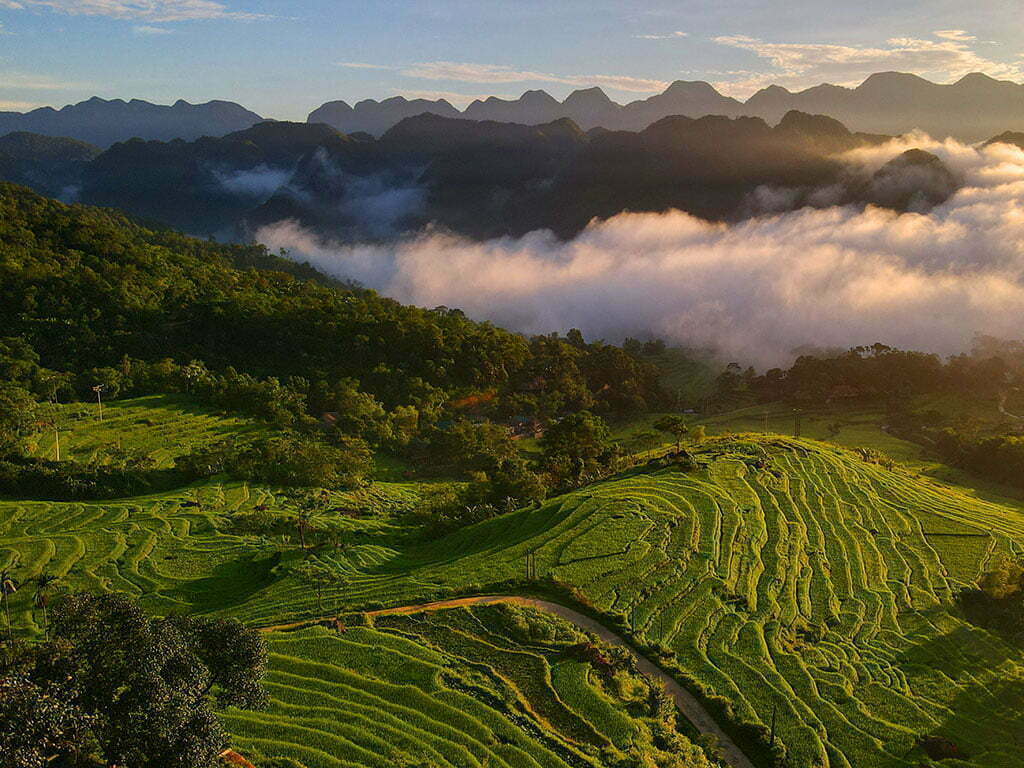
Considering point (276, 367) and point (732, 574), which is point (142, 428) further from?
point (732, 574)

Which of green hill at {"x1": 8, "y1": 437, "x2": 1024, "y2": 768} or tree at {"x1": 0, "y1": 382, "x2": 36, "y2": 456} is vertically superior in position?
tree at {"x1": 0, "y1": 382, "x2": 36, "y2": 456}

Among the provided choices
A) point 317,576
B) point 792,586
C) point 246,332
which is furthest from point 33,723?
point 246,332

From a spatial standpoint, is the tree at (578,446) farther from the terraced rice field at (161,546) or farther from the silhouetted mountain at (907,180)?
the silhouetted mountain at (907,180)

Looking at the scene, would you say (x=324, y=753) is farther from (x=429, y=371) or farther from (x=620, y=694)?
(x=429, y=371)

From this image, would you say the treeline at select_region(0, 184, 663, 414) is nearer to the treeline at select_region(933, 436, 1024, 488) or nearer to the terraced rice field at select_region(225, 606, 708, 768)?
the treeline at select_region(933, 436, 1024, 488)

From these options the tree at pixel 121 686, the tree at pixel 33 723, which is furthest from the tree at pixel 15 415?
the tree at pixel 33 723

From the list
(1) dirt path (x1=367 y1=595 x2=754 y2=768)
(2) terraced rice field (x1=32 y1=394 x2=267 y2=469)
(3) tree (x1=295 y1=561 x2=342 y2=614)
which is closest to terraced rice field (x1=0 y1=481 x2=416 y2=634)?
(3) tree (x1=295 y1=561 x2=342 y2=614)
